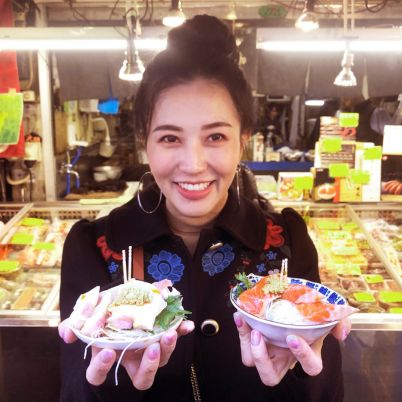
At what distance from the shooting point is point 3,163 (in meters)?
5.47

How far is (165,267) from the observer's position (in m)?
1.89

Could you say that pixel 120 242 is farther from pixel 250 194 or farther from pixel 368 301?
pixel 368 301

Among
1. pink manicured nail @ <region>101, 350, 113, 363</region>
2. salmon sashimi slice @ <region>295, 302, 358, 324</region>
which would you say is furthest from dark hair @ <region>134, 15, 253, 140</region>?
pink manicured nail @ <region>101, 350, 113, 363</region>

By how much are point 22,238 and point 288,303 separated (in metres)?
3.18

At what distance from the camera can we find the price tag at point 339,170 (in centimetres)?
485

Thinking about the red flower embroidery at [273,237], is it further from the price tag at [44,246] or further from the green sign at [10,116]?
the green sign at [10,116]

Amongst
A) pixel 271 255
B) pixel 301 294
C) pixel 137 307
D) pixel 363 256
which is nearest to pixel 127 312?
pixel 137 307

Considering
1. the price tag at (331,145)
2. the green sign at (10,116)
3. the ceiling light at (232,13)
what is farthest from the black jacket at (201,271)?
the ceiling light at (232,13)

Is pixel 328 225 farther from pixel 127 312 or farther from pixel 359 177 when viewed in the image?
pixel 127 312

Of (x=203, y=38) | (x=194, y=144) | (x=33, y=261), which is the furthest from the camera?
(x=33, y=261)

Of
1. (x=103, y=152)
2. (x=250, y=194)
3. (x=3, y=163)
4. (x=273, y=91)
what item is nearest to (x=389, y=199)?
(x=273, y=91)

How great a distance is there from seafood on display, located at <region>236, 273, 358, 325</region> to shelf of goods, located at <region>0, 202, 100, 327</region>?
6.46 ft

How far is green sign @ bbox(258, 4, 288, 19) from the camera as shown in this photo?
568 cm

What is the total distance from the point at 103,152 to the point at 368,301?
19.6 feet
